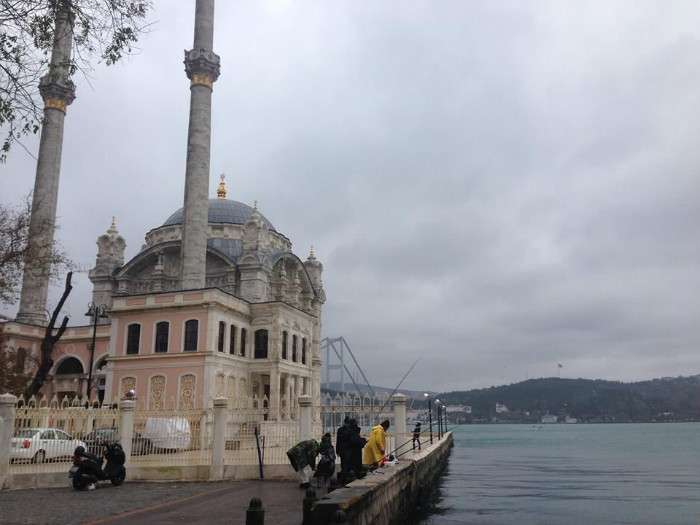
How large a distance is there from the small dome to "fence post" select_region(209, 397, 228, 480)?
30.1 meters

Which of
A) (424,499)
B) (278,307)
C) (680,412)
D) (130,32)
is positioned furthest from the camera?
(680,412)

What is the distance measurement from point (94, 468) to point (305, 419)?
15.3ft

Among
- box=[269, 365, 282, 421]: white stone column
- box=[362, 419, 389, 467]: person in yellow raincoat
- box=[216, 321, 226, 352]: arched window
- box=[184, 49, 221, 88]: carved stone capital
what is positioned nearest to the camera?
box=[362, 419, 389, 467]: person in yellow raincoat

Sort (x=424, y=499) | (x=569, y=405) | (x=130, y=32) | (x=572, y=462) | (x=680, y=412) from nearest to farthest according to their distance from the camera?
(x=130, y=32), (x=424, y=499), (x=572, y=462), (x=680, y=412), (x=569, y=405)

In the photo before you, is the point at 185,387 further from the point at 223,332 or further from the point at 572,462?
the point at 572,462

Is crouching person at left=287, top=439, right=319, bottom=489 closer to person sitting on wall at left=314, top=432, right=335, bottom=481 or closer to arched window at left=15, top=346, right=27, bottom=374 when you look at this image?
person sitting on wall at left=314, top=432, right=335, bottom=481

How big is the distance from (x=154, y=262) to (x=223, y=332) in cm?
1252

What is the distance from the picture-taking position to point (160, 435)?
15555 mm

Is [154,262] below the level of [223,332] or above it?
above

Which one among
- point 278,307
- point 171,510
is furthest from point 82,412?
point 278,307

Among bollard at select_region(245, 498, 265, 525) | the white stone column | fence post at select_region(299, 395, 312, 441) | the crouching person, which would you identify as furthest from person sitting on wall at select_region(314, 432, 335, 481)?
the white stone column

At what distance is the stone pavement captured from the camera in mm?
9391

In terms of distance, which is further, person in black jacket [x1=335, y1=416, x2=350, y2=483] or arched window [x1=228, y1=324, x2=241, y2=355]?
arched window [x1=228, y1=324, x2=241, y2=355]

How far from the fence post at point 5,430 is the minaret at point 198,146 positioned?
1909 centimetres
